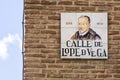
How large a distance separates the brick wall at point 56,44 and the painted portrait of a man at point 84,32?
206 mm

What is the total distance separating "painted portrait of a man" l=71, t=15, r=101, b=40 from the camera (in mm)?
10422

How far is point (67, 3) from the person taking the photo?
34.6 feet

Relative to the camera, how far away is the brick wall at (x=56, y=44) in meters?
10.3

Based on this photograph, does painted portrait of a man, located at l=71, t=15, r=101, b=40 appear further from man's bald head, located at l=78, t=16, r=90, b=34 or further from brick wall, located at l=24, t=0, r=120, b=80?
brick wall, located at l=24, t=0, r=120, b=80

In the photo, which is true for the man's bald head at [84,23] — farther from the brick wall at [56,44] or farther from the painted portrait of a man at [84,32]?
the brick wall at [56,44]

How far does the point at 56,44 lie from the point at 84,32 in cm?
55

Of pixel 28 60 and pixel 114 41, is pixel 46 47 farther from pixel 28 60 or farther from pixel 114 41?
pixel 114 41

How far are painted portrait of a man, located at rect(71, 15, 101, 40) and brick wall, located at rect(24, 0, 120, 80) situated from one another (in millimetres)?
206

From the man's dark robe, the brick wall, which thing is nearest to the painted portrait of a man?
the man's dark robe

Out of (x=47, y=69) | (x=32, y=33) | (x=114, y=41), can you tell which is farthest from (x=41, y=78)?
(x=114, y=41)

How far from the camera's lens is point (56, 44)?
1038cm

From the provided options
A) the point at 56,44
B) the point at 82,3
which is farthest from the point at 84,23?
the point at 56,44

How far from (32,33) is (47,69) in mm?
705

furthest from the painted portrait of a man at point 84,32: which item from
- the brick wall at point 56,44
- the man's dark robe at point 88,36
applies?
the brick wall at point 56,44
